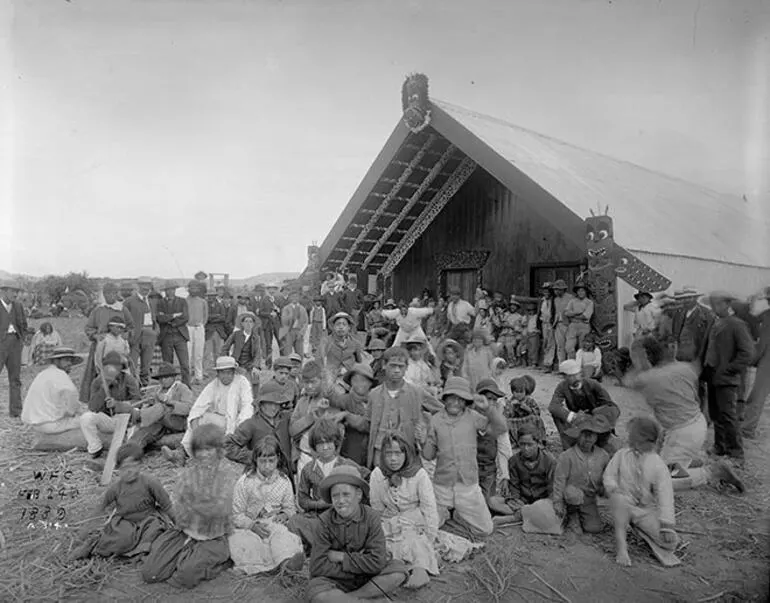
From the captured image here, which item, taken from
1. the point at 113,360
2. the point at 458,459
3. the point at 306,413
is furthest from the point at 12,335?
the point at 458,459

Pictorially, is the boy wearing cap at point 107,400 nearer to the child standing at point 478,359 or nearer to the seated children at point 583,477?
the child standing at point 478,359

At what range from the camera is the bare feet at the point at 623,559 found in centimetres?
336

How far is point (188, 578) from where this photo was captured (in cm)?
317

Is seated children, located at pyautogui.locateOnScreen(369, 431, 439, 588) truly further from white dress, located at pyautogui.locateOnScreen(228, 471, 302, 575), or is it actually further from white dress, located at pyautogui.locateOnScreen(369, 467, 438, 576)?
white dress, located at pyautogui.locateOnScreen(228, 471, 302, 575)

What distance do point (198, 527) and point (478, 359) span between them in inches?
135

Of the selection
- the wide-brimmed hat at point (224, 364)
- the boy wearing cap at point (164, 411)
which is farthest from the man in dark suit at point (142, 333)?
A: the wide-brimmed hat at point (224, 364)

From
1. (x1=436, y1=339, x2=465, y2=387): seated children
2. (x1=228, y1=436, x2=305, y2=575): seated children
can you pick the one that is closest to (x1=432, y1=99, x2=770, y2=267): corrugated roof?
(x1=436, y1=339, x2=465, y2=387): seated children

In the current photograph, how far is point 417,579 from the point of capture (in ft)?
10.3

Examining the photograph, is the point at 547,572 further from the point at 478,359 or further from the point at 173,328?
the point at 173,328

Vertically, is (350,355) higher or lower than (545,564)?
higher

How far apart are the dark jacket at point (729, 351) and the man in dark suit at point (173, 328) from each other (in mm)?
7219

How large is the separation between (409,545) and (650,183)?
1346cm

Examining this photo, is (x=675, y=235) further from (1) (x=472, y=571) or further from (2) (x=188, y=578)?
(2) (x=188, y=578)

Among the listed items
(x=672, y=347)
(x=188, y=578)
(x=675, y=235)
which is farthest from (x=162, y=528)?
(x=675, y=235)
